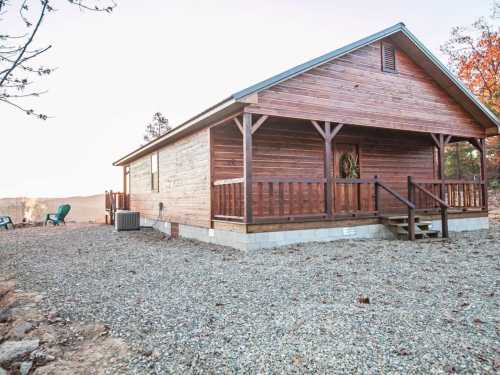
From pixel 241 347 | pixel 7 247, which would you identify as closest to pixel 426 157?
pixel 241 347

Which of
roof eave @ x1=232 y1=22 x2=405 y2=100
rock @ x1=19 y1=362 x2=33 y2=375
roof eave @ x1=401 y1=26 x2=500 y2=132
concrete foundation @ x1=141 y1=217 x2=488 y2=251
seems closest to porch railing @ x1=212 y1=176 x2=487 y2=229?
concrete foundation @ x1=141 y1=217 x2=488 y2=251

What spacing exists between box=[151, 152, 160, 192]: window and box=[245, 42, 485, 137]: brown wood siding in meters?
6.76

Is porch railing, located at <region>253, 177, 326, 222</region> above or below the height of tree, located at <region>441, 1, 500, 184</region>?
below

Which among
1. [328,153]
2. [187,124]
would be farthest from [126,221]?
[328,153]

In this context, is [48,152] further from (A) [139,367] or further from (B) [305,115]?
(A) [139,367]

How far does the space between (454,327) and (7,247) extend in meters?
10.1

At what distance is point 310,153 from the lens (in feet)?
33.5

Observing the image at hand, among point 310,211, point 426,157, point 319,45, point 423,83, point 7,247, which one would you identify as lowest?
point 7,247

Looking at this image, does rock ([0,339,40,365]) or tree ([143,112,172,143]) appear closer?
rock ([0,339,40,365])

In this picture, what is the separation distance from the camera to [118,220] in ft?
40.4

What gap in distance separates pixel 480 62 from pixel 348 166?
16.8 meters

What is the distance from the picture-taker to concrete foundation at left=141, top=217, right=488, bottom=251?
6977 millimetres

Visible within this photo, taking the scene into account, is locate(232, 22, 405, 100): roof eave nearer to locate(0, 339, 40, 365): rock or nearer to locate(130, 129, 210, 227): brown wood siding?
locate(130, 129, 210, 227): brown wood siding

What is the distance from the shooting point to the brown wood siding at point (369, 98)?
7758mm
